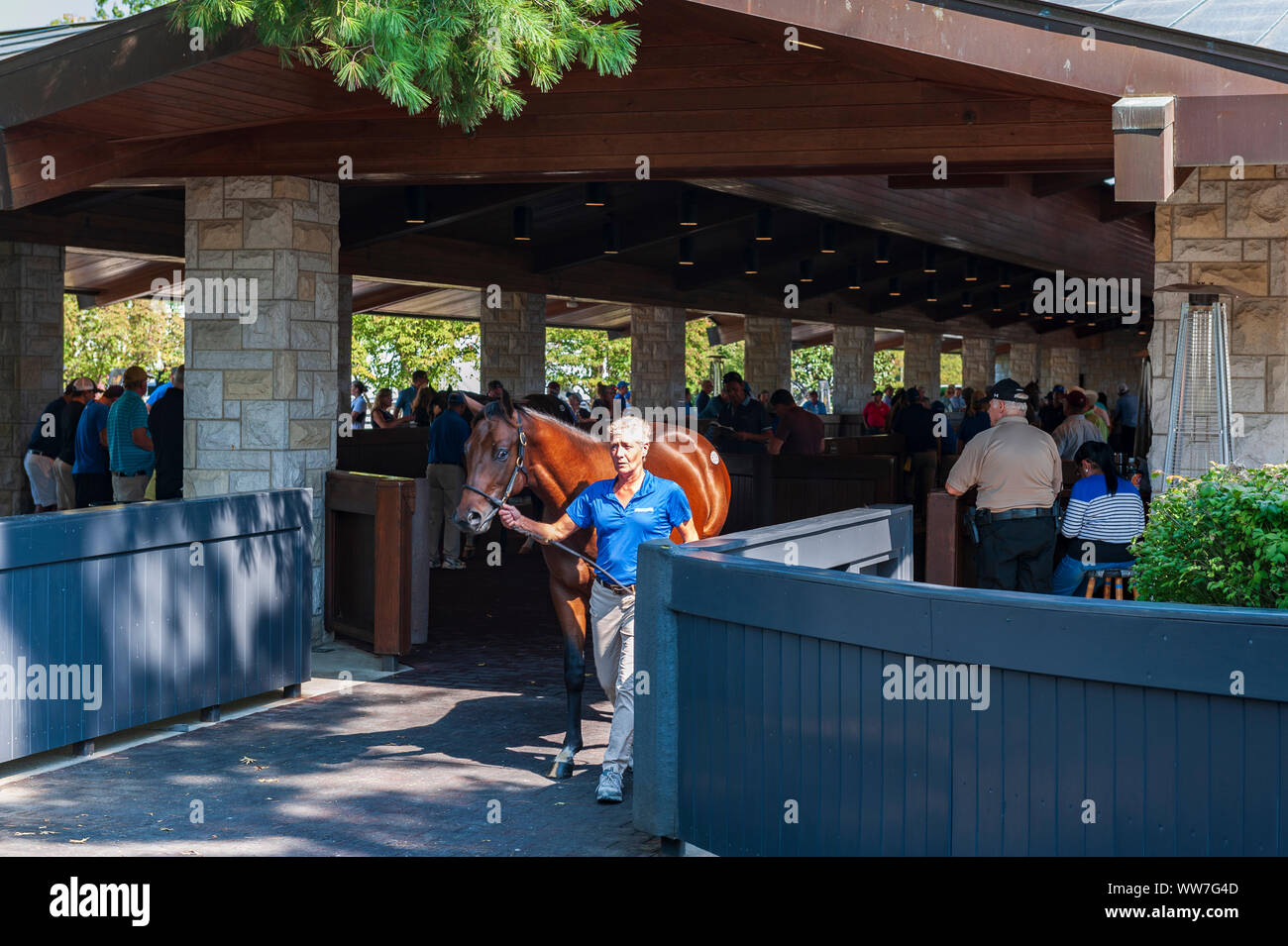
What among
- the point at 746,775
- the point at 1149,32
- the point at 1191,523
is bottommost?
the point at 746,775

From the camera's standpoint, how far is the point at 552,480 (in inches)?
285

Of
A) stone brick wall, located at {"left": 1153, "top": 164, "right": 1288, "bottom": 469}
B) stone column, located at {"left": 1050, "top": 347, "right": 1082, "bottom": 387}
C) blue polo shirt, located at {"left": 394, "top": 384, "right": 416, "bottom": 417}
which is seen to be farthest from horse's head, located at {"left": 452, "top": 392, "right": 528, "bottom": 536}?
stone column, located at {"left": 1050, "top": 347, "right": 1082, "bottom": 387}

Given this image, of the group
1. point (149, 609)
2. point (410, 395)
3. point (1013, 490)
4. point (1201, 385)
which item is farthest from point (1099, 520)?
point (410, 395)

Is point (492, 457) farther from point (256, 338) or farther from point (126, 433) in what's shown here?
point (126, 433)

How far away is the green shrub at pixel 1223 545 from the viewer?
4.66m

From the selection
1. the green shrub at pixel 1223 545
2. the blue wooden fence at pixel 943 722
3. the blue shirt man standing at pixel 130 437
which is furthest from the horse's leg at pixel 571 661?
the blue shirt man standing at pixel 130 437

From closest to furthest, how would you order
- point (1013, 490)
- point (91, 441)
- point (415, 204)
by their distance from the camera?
point (1013, 490) < point (91, 441) < point (415, 204)

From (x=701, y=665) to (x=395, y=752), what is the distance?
2.79m

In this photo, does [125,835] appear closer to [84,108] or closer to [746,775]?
[746,775]

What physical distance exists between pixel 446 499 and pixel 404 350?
86.8 ft

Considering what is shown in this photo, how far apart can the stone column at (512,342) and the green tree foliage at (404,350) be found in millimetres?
19357

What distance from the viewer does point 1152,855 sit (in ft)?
13.3

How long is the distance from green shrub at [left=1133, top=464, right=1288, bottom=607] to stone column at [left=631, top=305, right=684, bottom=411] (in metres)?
19.2
